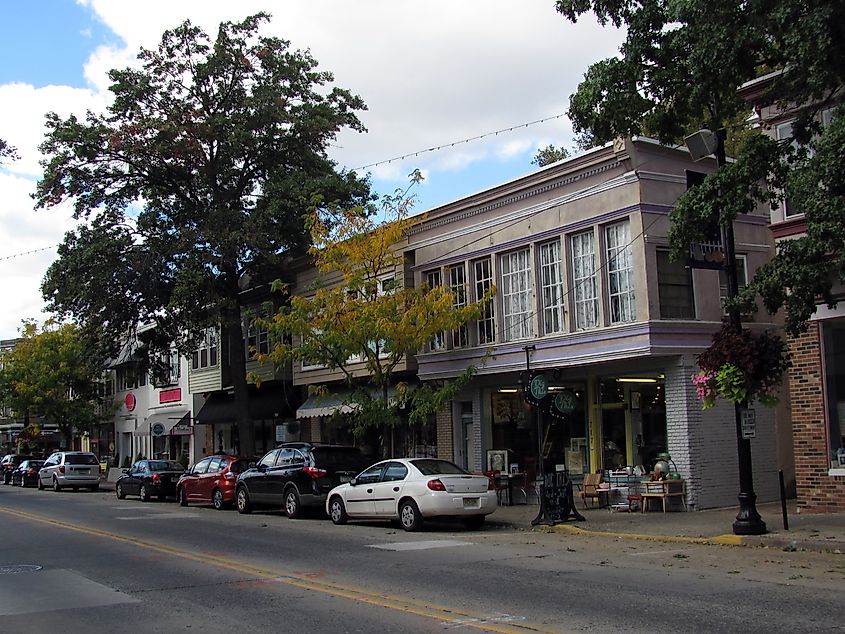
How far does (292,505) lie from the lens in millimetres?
20359

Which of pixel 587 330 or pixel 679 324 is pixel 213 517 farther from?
pixel 679 324

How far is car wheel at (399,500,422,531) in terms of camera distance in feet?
54.7

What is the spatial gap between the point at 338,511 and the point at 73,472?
73.8ft

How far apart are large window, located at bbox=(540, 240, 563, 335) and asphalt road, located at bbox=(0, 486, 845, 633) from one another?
585 cm

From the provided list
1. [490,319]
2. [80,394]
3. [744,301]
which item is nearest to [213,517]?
[490,319]

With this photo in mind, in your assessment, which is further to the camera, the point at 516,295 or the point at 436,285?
the point at 436,285

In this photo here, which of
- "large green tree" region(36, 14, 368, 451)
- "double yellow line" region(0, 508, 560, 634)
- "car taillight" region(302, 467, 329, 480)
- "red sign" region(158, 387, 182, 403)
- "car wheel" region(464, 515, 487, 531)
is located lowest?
"car wheel" region(464, 515, 487, 531)

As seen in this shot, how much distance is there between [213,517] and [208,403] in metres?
16.7

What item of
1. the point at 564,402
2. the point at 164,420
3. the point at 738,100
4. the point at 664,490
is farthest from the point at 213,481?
the point at 164,420

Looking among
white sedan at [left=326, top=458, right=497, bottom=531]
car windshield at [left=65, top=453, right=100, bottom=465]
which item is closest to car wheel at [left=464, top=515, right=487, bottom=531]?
white sedan at [left=326, top=458, right=497, bottom=531]

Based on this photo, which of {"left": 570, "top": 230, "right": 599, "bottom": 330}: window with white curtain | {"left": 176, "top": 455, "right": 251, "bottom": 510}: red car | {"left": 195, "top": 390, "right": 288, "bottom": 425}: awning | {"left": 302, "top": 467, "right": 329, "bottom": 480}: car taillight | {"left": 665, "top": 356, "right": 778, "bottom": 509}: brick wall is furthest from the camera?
{"left": 195, "top": 390, "right": 288, "bottom": 425}: awning

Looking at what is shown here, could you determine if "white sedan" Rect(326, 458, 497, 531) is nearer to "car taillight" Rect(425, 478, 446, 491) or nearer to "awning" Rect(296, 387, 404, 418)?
"car taillight" Rect(425, 478, 446, 491)

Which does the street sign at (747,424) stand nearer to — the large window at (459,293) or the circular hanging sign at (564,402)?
the circular hanging sign at (564,402)

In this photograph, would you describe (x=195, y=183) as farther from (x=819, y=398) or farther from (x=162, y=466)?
(x=819, y=398)
